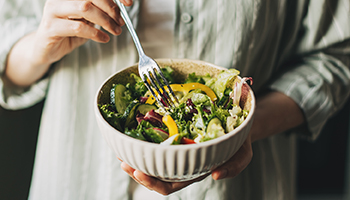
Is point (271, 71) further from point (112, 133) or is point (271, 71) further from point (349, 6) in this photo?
point (112, 133)

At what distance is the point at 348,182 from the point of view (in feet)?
7.71

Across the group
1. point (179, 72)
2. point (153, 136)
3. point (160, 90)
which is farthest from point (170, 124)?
point (179, 72)

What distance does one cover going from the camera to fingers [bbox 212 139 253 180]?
0.72 meters

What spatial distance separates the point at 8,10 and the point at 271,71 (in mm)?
1173

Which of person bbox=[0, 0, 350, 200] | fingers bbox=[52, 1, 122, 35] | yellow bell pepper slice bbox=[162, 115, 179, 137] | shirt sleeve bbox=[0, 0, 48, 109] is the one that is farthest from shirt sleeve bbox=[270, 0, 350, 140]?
shirt sleeve bbox=[0, 0, 48, 109]

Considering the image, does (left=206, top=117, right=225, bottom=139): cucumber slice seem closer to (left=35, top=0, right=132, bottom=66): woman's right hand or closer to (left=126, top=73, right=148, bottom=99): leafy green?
(left=126, top=73, right=148, bottom=99): leafy green

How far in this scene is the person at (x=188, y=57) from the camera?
3.32 ft

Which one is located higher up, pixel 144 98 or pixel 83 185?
pixel 144 98

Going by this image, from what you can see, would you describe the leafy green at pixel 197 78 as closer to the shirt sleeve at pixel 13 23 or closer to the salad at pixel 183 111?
the salad at pixel 183 111

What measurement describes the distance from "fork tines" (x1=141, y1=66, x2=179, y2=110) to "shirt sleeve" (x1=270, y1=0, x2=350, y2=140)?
0.61m

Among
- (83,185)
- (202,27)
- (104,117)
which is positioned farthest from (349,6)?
(83,185)

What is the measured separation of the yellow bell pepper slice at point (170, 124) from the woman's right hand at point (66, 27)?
37 cm

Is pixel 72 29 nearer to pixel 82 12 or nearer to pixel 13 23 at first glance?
pixel 82 12

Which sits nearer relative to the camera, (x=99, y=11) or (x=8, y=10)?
(x=99, y=11)
